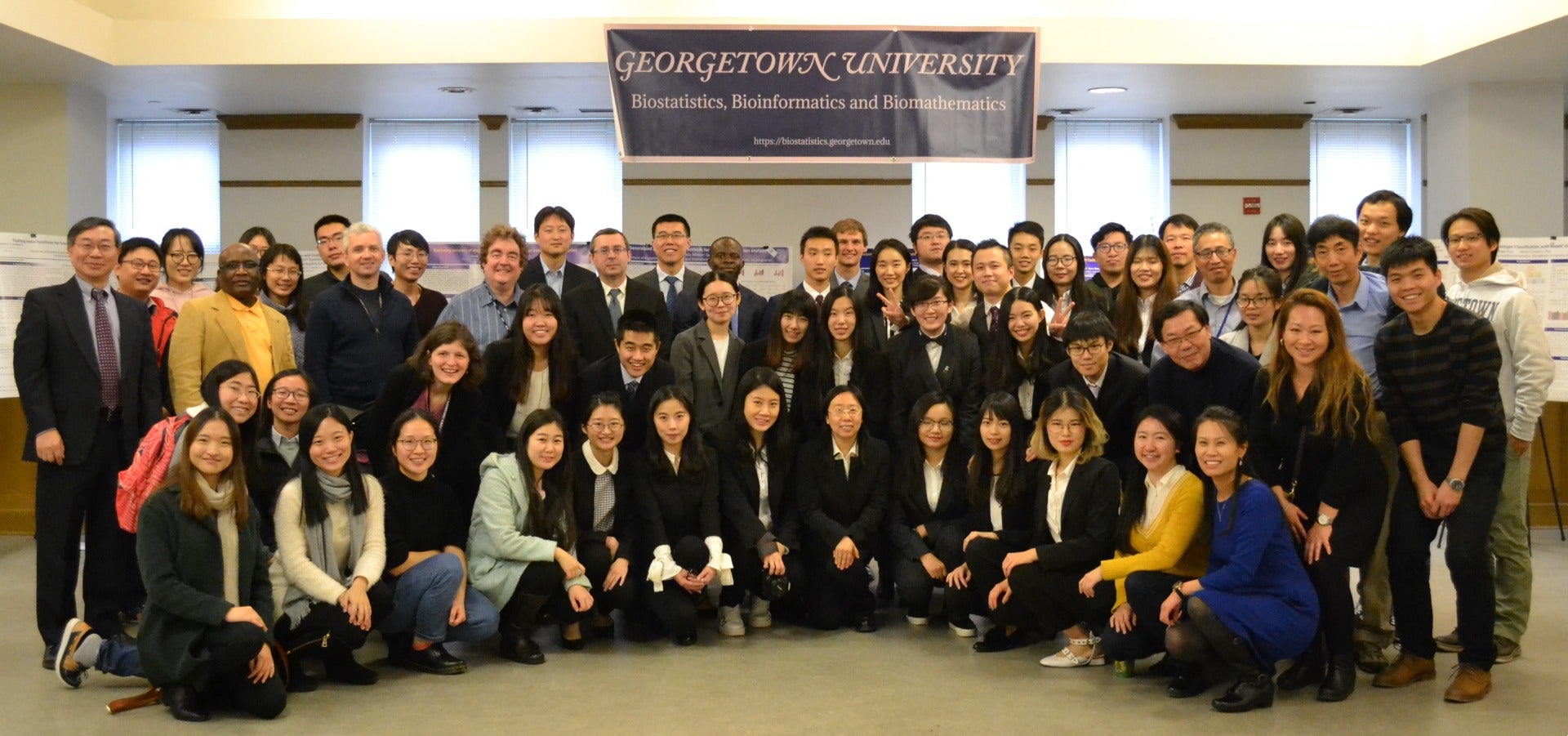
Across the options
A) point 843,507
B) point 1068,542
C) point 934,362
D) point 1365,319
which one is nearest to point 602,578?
point 843,507

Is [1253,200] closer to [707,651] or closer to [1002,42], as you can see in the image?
[1002,42]

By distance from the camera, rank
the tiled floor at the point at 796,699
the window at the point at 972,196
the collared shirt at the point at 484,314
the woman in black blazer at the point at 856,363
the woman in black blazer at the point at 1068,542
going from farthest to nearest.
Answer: the window at the point at 972,196
the collared shirt at the point at 484,314
the woman in black blazer at the point at 856,363
the woman in black blazer at the point at 1068,542
the tiled floor at the point at 796,699

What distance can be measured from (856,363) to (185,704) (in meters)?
2.62

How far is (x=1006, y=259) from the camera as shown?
16.5ft

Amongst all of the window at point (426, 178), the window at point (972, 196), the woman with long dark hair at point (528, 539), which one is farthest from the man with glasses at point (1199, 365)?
the window at point (426, 178)

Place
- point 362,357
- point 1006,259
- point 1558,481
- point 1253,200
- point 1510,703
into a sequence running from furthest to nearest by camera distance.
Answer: point 1253,200 → point 1558,481 → point 1006,259 → point 362,357 → point 1510,703

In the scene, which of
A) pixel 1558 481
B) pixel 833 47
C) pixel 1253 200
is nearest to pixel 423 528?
pixel 833 47

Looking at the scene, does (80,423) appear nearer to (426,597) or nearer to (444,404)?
(444,404)

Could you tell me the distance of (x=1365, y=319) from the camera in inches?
160

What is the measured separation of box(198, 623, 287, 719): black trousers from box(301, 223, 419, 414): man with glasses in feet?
4.22

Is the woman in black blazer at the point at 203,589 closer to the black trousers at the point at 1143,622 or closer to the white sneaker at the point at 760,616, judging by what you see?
the white sneaker at the point at 760,616

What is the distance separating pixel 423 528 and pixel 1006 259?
8.35 feet

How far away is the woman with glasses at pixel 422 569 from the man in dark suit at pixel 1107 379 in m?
2.22

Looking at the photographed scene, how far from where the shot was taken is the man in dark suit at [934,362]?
4715 mm
